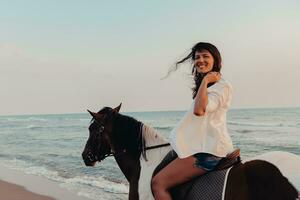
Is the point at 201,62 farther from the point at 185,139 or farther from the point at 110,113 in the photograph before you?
the point at 110,113

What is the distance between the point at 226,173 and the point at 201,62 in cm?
100

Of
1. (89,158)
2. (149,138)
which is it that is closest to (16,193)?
(89,158)

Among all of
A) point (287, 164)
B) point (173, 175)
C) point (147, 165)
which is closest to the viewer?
point (287, 164)

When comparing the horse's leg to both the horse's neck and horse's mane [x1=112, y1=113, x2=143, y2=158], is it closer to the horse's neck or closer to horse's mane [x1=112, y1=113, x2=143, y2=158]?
the horse's neck

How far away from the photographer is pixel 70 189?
9.96m

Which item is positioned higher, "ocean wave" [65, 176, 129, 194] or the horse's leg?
the horse's leg

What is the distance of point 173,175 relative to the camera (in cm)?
375

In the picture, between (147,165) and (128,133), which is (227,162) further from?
(128,133)

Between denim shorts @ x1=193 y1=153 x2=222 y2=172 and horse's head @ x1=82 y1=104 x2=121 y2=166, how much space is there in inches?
57.1

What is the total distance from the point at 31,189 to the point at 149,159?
20.8 ft

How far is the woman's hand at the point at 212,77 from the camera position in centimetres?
359

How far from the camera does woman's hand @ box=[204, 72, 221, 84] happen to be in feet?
11.8

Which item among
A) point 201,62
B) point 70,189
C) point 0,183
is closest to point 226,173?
point 201,62

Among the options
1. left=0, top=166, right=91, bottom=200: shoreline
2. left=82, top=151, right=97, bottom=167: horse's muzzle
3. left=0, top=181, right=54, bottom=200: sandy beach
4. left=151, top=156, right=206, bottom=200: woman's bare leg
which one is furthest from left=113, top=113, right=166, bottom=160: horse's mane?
left=0, top=181, right=54, bottom=200: sandy beach
